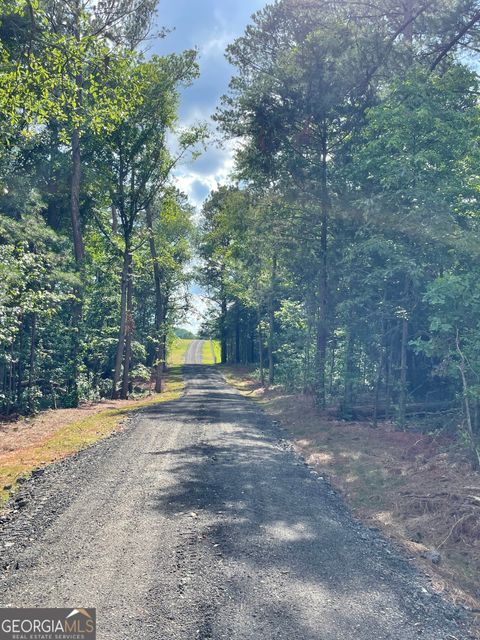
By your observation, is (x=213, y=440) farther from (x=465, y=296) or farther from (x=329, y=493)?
(x=465, y=296)

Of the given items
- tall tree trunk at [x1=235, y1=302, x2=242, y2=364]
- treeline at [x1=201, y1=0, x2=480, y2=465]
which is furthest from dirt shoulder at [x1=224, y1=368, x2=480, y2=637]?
tall tree trunk at [x1=235, y1=302, x2=242, y2=364]

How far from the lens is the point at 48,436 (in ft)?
41.9

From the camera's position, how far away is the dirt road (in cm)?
396

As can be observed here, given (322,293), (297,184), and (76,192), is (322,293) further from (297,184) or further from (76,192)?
(76,192)

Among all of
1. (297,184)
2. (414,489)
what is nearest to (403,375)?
(414,489)

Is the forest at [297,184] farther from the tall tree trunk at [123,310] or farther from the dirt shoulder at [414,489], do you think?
the dirt shoulder at [414,489]

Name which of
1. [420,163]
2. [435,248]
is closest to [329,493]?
[435,248]

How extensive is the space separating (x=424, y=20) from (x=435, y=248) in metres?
8.65

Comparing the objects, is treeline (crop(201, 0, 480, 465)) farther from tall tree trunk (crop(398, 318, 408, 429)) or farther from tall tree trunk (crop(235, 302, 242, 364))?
tall tree trunk (crop(235, 302, 242, 364))

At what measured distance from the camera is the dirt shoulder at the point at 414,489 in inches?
218

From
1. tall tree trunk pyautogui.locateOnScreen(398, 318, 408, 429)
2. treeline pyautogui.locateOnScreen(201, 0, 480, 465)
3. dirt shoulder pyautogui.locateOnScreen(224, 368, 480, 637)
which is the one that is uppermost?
treeline pyautogui.locateOnScreen(201, 0, 480, 465)

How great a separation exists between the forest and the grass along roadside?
7.05 ft

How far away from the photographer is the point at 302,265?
61.5 feet

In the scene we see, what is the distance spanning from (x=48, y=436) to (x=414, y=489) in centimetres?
1004
